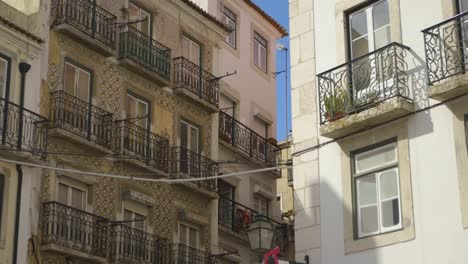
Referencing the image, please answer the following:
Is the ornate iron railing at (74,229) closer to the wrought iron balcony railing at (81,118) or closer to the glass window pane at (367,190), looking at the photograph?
the wrought iron balcony railing at (81,118)

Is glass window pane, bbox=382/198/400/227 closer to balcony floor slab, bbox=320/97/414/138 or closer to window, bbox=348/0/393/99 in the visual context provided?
balcony floor slab, bbox=320/97/414/138

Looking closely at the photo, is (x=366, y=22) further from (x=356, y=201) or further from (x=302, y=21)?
(x=356, y=201)

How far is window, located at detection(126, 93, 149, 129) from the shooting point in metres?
27.2

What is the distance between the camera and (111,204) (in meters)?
25.6

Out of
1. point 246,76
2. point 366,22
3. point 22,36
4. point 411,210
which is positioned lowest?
point 411,210

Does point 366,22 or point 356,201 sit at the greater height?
point 366,22

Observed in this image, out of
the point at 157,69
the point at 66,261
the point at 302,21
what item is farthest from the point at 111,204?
the point at 302,21

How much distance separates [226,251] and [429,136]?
49.1ft

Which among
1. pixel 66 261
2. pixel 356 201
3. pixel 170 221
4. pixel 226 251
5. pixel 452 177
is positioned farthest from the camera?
pixel 226 251

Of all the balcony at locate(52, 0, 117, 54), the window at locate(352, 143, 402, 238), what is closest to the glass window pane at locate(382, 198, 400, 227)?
the window at locate(352, 143, 402, 238)

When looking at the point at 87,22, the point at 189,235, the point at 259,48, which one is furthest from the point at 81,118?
the point at 259,48

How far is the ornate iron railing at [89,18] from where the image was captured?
25250 millimetres

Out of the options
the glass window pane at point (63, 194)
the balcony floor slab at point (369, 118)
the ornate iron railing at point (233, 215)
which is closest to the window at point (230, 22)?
the ornate iron railing at point (233, 215)

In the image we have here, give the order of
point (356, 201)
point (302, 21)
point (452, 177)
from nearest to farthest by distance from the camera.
Answer: point (452, 177)
point (356, 201)
point (302, 21)
